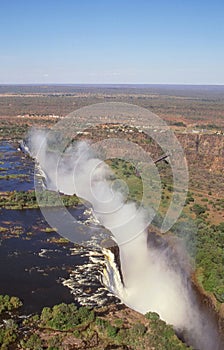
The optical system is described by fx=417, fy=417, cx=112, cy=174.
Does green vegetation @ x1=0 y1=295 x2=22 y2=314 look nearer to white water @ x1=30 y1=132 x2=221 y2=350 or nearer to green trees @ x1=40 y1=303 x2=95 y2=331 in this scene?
green trees @ x1=40 y1=303 x2=95 y2=331

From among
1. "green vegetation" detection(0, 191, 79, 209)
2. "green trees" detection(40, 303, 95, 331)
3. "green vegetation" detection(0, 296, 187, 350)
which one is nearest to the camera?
"green vegetation" detection(0, 296, 187, 350)

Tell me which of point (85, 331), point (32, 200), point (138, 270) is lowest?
point (138, 270)

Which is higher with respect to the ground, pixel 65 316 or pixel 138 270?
pixel 65 316

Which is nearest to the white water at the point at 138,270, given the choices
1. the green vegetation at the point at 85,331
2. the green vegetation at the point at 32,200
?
the green vegetation at the point at 85,331

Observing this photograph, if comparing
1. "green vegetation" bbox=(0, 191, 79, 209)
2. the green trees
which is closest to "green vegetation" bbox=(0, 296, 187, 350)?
the green trees

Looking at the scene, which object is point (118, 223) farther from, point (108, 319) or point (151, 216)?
point (108, 319)

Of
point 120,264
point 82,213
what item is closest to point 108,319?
point 120,264

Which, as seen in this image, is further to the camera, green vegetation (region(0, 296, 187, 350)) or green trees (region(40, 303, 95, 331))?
green trees (region(40, 303, 95, 331))

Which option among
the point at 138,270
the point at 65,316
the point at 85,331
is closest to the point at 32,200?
the point at 138,270

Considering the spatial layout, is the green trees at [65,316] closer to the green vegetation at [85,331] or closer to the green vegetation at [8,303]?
the green vegetation at [85,331]

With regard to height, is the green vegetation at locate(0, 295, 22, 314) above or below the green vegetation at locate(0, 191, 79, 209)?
below

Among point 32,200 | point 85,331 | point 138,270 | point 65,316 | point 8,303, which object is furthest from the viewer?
point 32,200

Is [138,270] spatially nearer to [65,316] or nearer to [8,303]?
[65,316]
